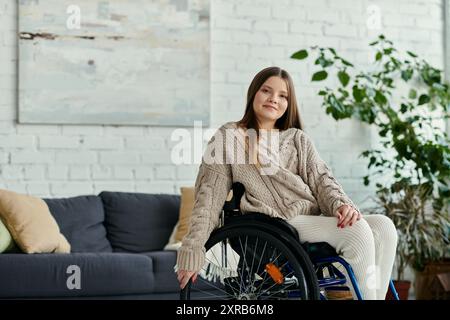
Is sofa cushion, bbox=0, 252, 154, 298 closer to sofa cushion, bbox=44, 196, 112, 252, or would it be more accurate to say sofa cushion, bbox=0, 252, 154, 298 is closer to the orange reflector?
sofa cushion, bbox=44, 196, 112, 252

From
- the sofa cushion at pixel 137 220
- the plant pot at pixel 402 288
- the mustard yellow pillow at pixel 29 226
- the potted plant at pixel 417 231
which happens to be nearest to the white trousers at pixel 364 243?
the mustard yellow pillow at pixel 29 226

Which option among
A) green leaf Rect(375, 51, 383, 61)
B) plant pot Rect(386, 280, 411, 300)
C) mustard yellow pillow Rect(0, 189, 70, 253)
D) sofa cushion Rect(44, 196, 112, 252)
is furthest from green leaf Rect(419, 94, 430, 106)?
mustard yellow pillow Rect(0, 189, 70, 253)

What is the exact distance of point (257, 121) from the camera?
2.78m

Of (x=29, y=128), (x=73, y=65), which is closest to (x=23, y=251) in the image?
(x=29, y=128)

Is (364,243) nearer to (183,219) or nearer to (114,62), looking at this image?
(183,219)

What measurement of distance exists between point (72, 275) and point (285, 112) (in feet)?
4.39

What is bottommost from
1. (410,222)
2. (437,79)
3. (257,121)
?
(410,222)

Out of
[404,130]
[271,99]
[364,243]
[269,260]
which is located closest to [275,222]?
[269,260]

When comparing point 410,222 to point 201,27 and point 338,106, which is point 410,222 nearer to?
point 338,106

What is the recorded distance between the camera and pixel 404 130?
4586mm

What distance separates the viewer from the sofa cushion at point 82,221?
3.98m

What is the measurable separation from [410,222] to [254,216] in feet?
6.75

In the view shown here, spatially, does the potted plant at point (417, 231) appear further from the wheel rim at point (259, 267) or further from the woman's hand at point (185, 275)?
the woman's hand at point (185, 275)
